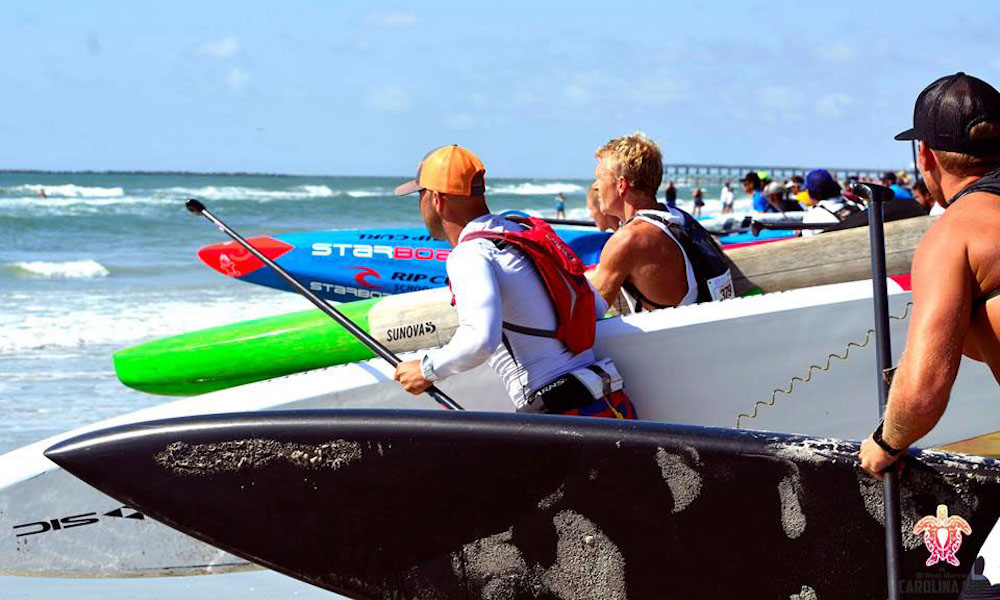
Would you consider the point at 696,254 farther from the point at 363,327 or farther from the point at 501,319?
the point at 363,327

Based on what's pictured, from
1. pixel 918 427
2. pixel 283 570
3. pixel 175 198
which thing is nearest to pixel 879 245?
pixel 918 427

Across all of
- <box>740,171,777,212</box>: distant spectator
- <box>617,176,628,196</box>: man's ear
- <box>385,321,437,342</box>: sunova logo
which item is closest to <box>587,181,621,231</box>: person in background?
<box>385,321,437,342</box>: sunova logo

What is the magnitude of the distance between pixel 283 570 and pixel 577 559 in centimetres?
72

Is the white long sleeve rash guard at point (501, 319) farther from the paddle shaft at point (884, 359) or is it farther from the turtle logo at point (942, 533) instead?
the turtle logo at point (942, 533)

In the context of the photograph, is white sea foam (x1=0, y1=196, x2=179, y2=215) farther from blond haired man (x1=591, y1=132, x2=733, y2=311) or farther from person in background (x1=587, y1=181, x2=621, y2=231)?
blond haired man (x1=591, y1=132, x2=733, y2=311)

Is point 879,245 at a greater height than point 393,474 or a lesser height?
greater

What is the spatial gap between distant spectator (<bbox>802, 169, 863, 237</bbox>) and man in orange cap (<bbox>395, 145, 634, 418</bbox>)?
475cm

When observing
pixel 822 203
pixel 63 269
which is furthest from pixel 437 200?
pixel 63 269

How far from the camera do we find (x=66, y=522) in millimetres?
4207

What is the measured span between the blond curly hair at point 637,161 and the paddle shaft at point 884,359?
1.25 meters

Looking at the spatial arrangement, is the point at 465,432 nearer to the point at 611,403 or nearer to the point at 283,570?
the point at 283,570

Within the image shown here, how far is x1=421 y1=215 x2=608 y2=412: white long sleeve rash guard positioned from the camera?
3311 mm

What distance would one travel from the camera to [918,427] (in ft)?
7.28

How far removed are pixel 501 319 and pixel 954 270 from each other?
1.43m
